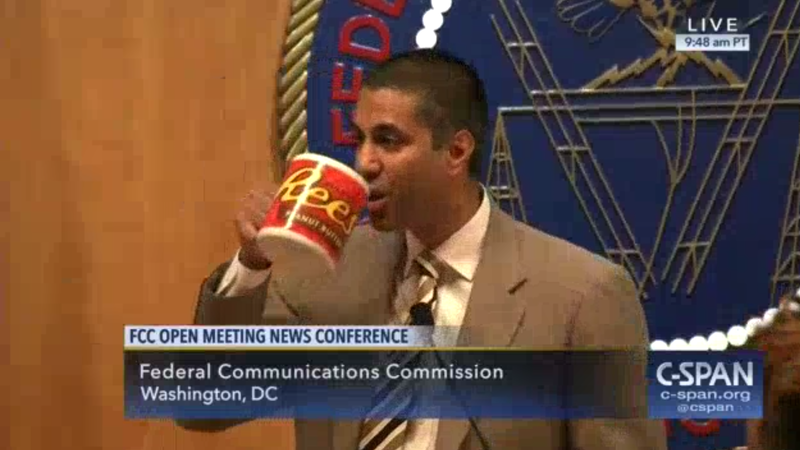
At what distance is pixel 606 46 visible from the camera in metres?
0.99

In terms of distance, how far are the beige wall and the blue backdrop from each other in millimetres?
88

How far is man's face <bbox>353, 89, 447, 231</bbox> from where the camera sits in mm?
928

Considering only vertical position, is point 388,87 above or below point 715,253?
above

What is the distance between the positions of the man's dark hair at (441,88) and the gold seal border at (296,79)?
7 centimetres

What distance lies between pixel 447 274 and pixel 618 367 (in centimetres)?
19

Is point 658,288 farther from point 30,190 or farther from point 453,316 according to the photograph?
point 30,190

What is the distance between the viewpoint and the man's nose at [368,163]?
36.6 inches

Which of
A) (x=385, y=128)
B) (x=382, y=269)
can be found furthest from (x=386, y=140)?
(x=382, y=269)

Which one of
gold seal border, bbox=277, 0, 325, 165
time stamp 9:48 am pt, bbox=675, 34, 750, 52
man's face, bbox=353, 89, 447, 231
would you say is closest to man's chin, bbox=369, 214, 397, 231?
man's face, bbox=353, 89, 447, 231

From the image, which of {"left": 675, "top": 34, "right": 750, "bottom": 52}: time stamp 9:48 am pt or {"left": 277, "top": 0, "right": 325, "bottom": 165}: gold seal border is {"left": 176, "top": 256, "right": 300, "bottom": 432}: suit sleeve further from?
{"left": 675, "top": 34, "right": 750, "bottom": 52}: time stamp 9:48 am pt

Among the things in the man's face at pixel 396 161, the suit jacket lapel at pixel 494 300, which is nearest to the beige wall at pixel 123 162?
the man's face at pixel 396 161

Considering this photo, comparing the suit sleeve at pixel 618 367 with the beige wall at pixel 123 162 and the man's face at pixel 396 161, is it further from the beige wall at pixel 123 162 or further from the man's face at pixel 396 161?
the beige wall at pixel 123 162

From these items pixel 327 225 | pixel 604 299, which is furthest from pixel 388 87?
pixel 604 299

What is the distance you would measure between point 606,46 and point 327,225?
1.16ft
